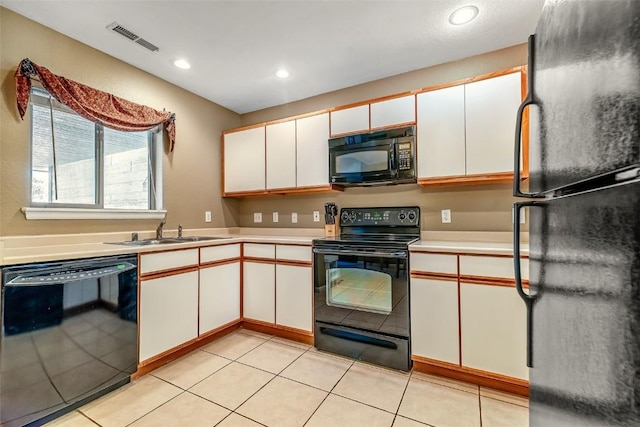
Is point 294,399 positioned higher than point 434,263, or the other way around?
point 434,263

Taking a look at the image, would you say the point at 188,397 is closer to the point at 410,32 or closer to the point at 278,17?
the point at 278,17

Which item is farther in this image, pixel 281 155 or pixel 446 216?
pixel 281 155

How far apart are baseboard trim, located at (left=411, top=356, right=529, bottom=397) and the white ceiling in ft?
8.03

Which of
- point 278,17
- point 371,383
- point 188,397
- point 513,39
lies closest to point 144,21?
point 278,17

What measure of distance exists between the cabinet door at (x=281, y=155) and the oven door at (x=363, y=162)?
0.48 metres

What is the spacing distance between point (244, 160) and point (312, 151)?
927mm

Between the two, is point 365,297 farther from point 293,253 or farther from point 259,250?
point 259,250

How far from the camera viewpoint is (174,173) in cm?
296

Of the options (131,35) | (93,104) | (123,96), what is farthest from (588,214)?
(123,96)

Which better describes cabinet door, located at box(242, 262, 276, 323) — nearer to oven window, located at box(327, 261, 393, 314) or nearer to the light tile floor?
the light tile floor

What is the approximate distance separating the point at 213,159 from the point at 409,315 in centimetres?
273

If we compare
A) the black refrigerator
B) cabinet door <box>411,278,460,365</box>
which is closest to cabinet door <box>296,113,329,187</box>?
cabinet door <box>411,278,460,365</box>

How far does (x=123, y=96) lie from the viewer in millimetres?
2521

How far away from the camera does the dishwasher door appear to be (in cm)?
147
